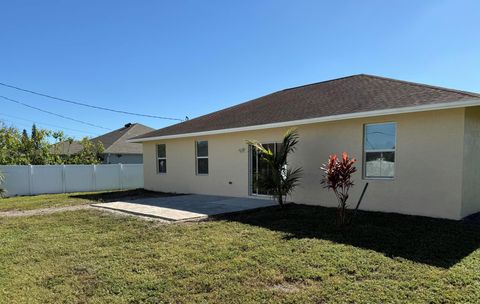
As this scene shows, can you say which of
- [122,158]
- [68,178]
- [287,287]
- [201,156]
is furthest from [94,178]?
[287,287]

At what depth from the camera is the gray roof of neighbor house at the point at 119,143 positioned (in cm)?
2648

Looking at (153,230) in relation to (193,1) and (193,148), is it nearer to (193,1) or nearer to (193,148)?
(193,148)

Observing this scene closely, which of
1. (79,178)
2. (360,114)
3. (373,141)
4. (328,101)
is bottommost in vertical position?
(79,178)

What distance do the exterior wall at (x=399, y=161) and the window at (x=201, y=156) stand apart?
1362 millimetres

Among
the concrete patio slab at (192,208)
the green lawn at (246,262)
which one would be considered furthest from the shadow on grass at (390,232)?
the concrete patio slab at (192,208)

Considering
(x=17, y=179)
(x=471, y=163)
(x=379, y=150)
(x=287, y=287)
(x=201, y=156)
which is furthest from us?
(x=17, y=179)

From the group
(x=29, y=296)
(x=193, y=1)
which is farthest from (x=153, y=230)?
(x=193, y=1)

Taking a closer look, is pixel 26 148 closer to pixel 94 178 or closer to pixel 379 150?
pixel 94 178

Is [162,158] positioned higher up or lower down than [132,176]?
higher up

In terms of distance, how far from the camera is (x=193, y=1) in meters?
12.1

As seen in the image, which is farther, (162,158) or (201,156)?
(162,158)

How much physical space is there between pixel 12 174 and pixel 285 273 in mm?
16859

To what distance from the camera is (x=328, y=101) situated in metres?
11.0

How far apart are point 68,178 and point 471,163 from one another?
18.4 m
